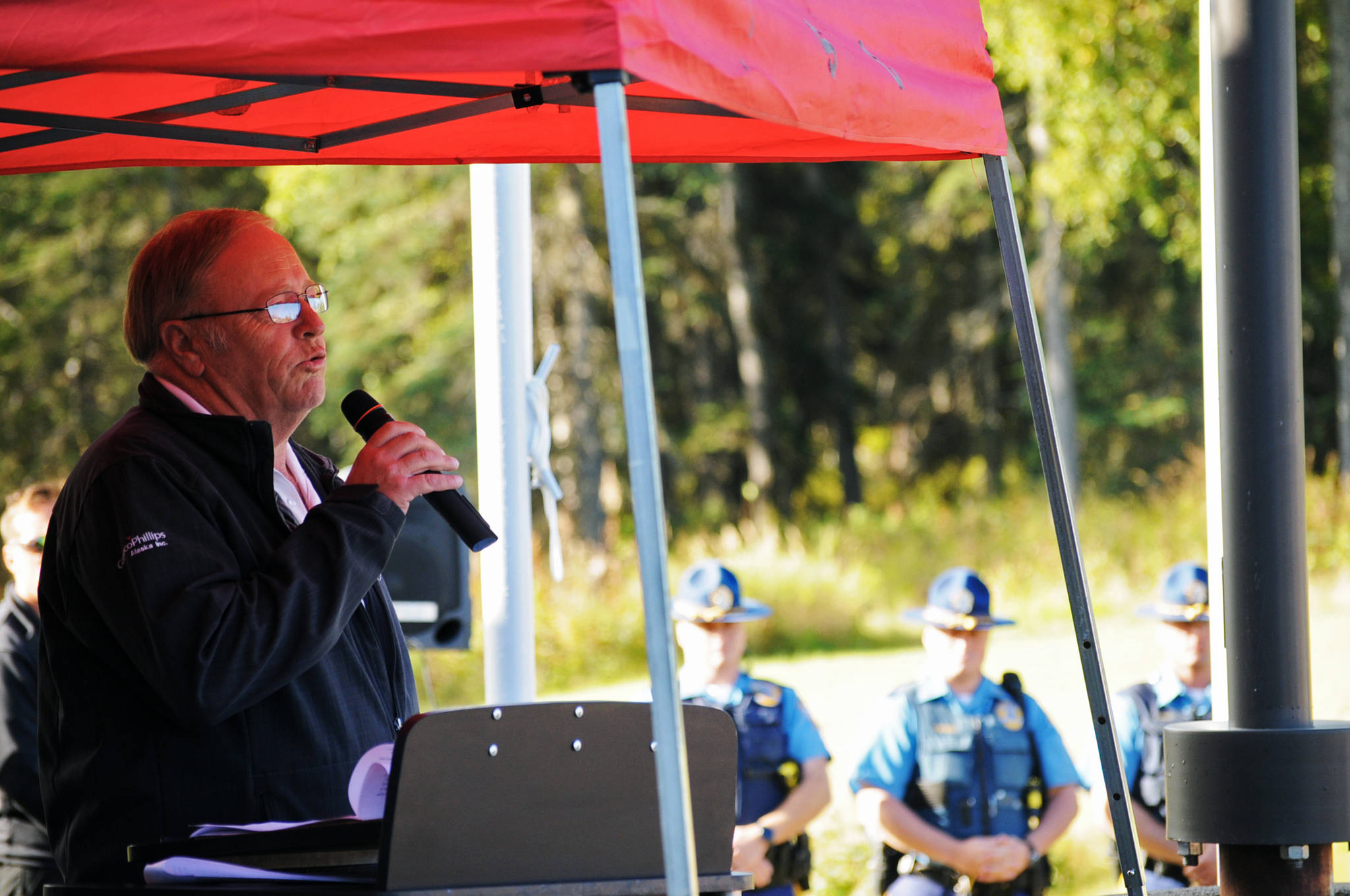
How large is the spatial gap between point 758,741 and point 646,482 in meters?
3.58

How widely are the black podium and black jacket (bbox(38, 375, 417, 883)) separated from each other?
5.9 inches

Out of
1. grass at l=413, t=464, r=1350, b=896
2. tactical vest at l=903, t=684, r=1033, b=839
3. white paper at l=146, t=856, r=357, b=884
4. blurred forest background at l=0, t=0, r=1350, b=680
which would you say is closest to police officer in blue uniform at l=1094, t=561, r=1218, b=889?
tactical vest at l=903, t=684, r=1033, b=839

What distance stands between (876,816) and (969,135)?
117 inches

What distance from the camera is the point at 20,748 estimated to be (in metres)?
4.21

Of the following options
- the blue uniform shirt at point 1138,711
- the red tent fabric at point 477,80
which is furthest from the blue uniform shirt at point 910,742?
the red tent fabric at point 477,80

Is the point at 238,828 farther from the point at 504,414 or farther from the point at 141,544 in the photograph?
the point at 504,414

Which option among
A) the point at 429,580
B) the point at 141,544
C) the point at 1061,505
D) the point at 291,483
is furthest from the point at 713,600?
the point at 141,544

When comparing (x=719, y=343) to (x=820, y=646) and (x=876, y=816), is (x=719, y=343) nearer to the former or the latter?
(x=820, y=646)

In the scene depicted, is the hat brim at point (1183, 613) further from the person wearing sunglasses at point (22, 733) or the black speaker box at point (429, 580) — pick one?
the person wearing sunglasses at point (22, 733)

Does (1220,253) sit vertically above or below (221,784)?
above

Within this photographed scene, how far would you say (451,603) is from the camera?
547 cm

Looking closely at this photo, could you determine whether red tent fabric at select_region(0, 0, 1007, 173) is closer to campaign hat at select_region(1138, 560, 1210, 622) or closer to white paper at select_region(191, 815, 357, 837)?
white paper at select_region(191, 815, 357, 837)

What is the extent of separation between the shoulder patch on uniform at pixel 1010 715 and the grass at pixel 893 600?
209 inches

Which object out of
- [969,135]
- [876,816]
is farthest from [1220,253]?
[876,816]
